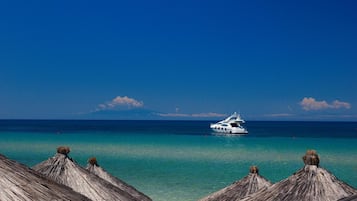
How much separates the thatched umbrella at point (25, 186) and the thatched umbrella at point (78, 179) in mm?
3737

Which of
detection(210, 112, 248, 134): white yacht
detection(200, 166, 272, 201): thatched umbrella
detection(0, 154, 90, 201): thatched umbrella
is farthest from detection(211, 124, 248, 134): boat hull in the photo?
detection(0, 154, 90, 201): thatched umbrella

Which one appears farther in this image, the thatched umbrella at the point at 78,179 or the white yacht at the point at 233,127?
the white yacht at the point at 233,127

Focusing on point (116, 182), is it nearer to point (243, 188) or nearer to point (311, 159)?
point (243, 188)

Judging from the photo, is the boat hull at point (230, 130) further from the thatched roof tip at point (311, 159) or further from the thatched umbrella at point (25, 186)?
the thatched umbrella at point (25, 186)

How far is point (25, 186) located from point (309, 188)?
4.10 m

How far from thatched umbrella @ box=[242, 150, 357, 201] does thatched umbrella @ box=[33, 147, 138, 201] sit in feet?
8.52

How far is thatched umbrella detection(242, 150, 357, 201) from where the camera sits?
237 inches

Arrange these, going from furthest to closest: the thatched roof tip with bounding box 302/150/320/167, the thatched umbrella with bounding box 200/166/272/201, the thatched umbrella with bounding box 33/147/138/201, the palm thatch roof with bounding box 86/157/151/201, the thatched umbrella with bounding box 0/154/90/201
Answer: the palm thatch roof with bounding box 86/157/151/201, the thatched umbrella with bounding box 200/166/272/201, the thatched umbrella with bounding box 33/147/138/201, the thatched roof tip with bounding box 302/150/320/167, the thatched umbrella with bounding box 0/154/90/201

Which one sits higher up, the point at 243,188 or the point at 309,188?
the point at 309,188

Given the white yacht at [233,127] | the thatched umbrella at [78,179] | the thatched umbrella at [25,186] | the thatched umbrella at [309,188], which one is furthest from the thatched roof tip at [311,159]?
the white yacht at [233,127]

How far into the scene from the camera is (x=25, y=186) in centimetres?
346

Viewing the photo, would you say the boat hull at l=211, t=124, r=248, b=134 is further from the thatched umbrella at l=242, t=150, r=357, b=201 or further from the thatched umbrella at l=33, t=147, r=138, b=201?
the thatched umbrella at l=242, t=150, r=357, b=201

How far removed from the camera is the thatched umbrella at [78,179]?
24.4ft

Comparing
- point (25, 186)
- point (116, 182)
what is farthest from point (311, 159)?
point (116, 182)
